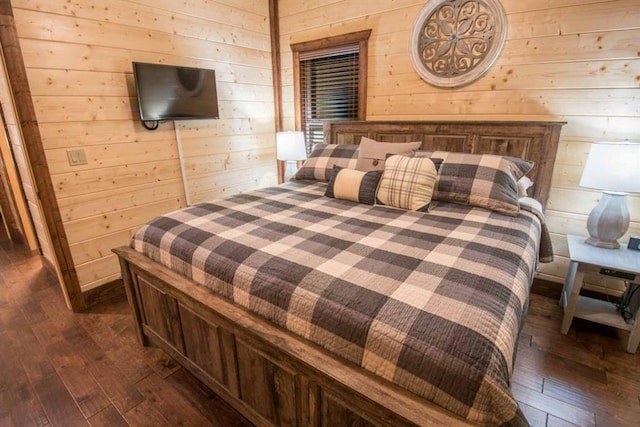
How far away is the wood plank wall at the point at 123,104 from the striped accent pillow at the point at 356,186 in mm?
1542

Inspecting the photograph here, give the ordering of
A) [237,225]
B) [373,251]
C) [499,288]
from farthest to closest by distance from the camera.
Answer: [237,225], [373,251], [499,288]

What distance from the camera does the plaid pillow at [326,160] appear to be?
257cm

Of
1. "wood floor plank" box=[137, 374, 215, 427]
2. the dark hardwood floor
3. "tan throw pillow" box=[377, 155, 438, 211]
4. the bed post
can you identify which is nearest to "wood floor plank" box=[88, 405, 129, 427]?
the dark hardwood floor

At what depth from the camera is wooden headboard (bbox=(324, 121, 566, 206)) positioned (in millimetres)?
2184

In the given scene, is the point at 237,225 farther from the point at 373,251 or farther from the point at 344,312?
the point at 344,312

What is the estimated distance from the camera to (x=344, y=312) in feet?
3.38

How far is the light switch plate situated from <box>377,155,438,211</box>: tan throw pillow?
210cm

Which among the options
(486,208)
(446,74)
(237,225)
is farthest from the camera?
(446,74)

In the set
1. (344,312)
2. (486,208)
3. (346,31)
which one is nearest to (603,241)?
(486,208)

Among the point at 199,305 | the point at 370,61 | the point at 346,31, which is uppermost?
the point at 346,31

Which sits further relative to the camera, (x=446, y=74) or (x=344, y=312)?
(x=446, y=74)

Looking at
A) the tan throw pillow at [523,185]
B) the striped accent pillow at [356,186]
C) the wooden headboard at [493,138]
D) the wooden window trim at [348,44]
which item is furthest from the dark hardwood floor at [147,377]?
the wooden window trim at [348,44]

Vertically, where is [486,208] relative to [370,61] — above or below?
below

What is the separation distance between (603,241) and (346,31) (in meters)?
2.64
